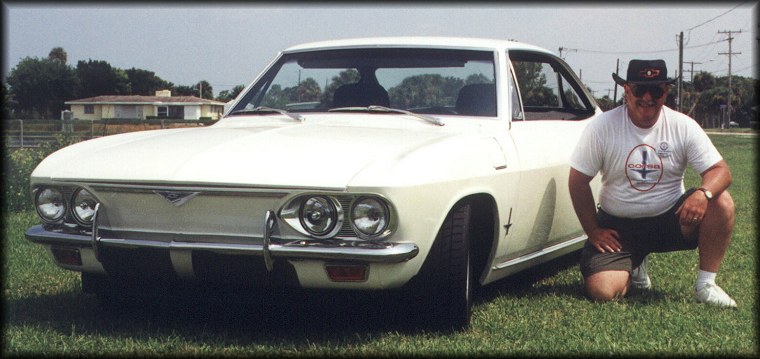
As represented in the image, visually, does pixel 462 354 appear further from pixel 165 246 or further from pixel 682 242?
pixel 682 242

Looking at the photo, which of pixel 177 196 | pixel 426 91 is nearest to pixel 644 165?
pixel 426 91

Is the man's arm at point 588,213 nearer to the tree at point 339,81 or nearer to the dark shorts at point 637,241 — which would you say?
the dark shorts at point 637,241

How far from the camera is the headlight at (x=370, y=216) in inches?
158

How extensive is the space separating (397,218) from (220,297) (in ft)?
3.09

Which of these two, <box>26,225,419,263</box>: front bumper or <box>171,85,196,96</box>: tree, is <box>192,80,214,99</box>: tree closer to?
<box>171,85,196,96</box>: tree

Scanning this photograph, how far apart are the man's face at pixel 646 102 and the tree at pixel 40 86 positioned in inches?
2479

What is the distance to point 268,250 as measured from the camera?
4016 millimetres

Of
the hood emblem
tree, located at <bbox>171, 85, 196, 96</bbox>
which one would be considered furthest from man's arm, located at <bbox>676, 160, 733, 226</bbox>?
tree, located at <bbox>171, 85, 196, 96</bbox>

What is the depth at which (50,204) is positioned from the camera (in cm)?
453

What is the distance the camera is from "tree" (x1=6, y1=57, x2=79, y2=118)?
6669 centimetres

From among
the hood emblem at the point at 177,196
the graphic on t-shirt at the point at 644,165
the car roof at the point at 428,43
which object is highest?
the car roof at the point at 428,43

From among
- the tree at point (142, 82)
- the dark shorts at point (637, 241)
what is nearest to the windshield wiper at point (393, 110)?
the dark shorts at point (637, 241)

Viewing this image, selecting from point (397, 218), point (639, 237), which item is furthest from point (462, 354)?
point (639, 237)

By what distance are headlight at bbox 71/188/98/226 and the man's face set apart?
3.10 m
